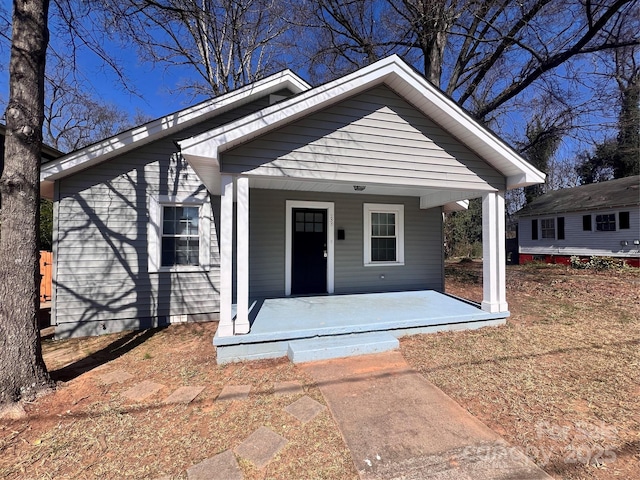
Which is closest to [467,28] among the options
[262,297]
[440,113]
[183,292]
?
[440,113]

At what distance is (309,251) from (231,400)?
3.96 m

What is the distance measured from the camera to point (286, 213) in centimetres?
639

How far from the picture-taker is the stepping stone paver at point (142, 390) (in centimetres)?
311

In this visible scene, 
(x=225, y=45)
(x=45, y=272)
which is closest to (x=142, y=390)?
(x=45, y=272)

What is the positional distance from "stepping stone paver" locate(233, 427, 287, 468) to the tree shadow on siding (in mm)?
2786

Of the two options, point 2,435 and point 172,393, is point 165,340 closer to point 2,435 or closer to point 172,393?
point 172,393

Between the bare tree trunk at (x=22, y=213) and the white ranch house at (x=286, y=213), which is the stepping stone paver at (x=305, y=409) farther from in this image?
the bare tree trunk at (x=22, y=213)

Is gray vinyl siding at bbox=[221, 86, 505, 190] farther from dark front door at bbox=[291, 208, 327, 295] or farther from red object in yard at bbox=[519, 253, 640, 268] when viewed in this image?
red object in yard at bbox=[519, 253, 640, 268]

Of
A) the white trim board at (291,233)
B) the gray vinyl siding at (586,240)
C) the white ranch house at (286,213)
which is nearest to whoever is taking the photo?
the white ranch house at (286,213)

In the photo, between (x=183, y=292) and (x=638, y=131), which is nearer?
(x=183, y=292)

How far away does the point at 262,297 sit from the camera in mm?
6254

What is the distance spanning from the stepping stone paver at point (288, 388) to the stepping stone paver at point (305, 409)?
17 centimetres

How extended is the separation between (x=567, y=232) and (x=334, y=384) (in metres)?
19.9


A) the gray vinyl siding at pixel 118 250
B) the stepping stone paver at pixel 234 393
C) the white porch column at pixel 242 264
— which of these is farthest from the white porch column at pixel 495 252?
the gray vinyl siding at pixel 118 250
